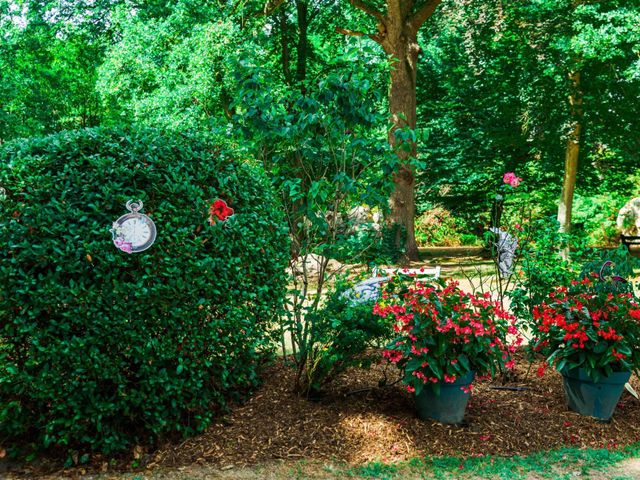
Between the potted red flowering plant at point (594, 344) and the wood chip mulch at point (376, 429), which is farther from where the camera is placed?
the potted red flowering plant at point (594, 344)

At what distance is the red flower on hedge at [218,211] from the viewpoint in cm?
395

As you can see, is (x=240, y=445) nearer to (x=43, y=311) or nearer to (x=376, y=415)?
(x=376, y=415)

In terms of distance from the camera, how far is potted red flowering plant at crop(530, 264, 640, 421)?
4.39 meters

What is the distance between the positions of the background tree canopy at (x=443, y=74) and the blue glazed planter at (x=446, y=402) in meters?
5.43

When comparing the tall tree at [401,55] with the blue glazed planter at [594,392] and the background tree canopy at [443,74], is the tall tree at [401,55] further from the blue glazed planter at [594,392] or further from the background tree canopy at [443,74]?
the blue glazed planter at [594,392]

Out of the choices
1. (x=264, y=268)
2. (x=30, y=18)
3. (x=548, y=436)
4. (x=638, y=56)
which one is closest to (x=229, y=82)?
(x=30, y=18)

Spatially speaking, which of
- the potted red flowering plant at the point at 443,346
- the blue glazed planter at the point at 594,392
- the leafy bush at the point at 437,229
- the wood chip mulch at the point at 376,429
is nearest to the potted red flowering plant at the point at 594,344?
the blue glazed planter at the point at 594,392

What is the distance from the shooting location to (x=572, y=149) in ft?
51.8

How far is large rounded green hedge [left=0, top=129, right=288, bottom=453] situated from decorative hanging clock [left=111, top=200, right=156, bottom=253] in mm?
63

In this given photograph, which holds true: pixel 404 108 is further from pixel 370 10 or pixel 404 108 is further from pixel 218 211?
pixel 218 211

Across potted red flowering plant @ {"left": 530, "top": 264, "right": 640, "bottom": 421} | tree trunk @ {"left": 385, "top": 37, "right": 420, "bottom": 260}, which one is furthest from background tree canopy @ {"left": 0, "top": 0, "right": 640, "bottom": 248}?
potted red flowering plant @ {"left": 530, "top": 264, "right": 640, "bottom": 421}

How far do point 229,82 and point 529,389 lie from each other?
419 inches

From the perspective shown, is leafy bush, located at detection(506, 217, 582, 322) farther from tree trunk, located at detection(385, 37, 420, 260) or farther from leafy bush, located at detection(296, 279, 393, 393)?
tree trunk, located at detection(385, 37, 420, 260)

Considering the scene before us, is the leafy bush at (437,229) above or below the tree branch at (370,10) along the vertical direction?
below
